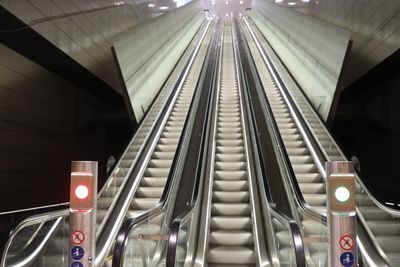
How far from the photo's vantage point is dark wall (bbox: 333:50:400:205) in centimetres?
1081

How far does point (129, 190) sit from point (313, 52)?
7.31 m

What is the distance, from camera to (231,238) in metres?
5.73

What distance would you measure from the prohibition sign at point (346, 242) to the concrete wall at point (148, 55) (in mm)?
7061

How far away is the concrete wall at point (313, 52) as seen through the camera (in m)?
9.30

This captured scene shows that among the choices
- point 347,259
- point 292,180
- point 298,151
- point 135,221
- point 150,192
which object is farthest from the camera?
point 298,151

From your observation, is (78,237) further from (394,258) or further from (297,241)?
(394,258)

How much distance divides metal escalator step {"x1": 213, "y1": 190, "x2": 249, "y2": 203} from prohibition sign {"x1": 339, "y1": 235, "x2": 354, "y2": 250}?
437cm

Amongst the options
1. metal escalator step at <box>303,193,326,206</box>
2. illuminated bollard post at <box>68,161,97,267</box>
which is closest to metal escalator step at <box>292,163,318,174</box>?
metal escalator step at <box>303,193,326,206</box>

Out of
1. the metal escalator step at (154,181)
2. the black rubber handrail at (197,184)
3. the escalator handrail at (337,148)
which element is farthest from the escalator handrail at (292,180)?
the metal escalator step at (154,181)

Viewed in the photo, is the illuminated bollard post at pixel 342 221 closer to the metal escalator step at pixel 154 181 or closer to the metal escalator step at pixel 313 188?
the metal escalator step at pixel 313 188

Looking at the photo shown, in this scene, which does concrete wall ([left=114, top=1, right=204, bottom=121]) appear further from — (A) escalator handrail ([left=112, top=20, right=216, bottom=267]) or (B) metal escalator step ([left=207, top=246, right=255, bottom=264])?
(B) metal escalator step ([left=207, top=246, right=255, bottom=264])

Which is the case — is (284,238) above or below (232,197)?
below

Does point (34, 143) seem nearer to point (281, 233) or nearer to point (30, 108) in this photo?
point (30, 108)

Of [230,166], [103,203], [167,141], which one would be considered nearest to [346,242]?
[103,203]
